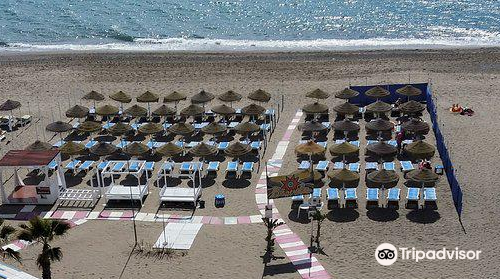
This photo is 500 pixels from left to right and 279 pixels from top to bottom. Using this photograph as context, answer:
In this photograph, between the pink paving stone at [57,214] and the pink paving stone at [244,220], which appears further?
the pink paving stone at [57,214]

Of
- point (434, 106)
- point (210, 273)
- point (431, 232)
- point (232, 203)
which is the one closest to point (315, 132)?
point (434, 106)

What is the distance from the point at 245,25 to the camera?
7394 centimetres

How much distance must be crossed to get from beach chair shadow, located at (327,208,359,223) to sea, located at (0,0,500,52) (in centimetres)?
3582

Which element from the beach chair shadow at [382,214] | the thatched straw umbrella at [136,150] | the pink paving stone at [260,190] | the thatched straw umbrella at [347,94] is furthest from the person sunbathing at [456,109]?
the thatched straw umbrella at [136,150]

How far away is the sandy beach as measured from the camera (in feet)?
70.2

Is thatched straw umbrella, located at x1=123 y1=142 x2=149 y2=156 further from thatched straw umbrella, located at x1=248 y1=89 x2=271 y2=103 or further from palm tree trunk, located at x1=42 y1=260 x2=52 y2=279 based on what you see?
palm tree trunk, located at x1=42 y1=260 x2=52 y2=279

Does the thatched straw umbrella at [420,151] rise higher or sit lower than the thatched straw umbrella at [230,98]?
lower

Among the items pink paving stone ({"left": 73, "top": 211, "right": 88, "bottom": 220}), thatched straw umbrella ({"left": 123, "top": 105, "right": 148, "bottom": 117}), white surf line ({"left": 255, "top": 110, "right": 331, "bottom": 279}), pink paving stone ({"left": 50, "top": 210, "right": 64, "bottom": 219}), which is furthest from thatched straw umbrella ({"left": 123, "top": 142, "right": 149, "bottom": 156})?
white surf line ({"left": 255, "top": 110, "right": 331, "bottom": 279})

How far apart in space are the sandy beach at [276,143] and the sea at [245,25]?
8.43 m

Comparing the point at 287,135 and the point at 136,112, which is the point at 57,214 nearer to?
the point at 136,112

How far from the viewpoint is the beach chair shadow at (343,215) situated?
79.5ft

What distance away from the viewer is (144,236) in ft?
77.2

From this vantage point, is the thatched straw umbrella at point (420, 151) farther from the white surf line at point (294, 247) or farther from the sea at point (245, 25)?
the sea at point (245, 25)

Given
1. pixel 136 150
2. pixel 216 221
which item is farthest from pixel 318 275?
pixel 136 150
